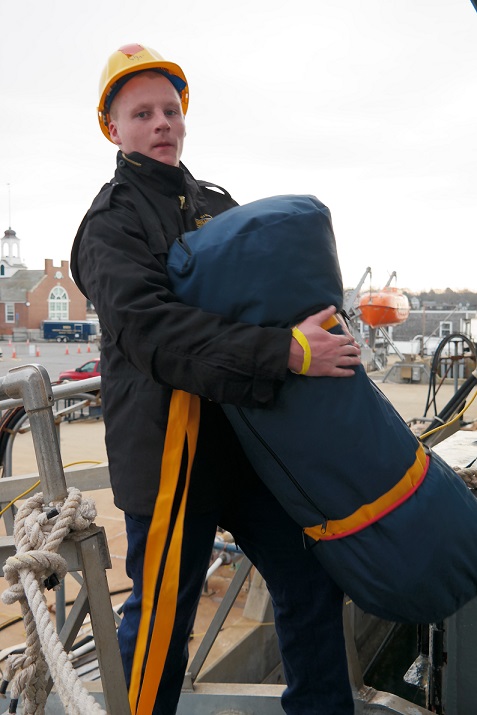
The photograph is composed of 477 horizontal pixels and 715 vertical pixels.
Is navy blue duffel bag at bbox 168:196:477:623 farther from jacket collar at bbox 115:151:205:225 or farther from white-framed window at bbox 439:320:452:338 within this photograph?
white-framed window at bbox 439:320:452:338

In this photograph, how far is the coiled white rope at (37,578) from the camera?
47.6 inches

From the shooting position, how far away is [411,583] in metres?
1.53

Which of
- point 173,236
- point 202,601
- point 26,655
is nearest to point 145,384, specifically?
point 173,236

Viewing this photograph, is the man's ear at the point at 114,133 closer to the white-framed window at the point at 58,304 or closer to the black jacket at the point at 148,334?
the black jacket at the point at 148,334

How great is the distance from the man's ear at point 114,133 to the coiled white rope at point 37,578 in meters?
1.09

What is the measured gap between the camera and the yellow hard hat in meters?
1.81

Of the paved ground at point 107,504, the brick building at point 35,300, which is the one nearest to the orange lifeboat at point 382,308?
the paved ground at point 107,504

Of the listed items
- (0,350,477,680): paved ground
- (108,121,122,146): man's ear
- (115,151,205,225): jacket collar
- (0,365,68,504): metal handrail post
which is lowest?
(0,350,477,680): paved ground

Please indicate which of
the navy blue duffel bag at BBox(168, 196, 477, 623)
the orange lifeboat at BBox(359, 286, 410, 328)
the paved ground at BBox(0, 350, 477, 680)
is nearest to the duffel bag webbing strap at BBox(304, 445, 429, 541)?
the navy blue duffel bag at BBox(168, 196, 477, 623)


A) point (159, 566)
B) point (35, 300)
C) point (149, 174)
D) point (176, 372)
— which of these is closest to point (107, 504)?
point (159, 566)

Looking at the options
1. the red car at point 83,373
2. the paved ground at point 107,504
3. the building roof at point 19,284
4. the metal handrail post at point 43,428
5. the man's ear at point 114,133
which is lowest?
the paved ground at point 107,504

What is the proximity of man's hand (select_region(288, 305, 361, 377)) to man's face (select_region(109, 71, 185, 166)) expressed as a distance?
698mm

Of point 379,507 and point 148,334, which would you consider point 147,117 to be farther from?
point 379,507

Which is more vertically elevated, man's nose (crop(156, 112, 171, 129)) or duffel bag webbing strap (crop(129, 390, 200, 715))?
man's nose (crop(156, 112, 171, 129))
